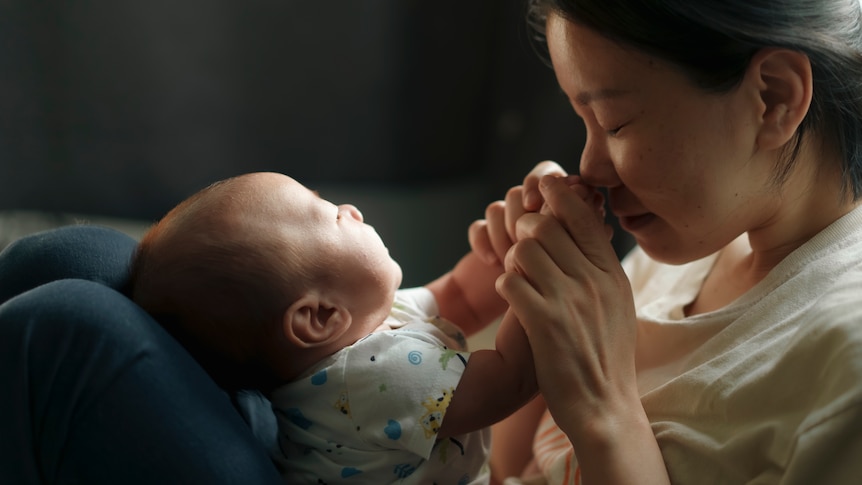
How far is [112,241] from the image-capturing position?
1008 mm

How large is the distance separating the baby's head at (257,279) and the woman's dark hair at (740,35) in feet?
1.30

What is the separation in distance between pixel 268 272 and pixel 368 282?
138mm

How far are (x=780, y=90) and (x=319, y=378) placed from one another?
2.04ft

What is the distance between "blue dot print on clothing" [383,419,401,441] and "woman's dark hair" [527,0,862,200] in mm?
495

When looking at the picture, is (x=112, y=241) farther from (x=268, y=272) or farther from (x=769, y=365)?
(x=769, y=365)

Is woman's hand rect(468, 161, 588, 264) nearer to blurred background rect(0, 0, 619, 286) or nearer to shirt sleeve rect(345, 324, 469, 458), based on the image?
shirt sleeve rect(345, 324, 469, 458)

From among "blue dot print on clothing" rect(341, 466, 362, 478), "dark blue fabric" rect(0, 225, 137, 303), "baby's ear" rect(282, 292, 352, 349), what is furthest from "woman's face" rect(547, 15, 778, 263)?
"dark blue fabric" rect(0, 225, 137, 303)

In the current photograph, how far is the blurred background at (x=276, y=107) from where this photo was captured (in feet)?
6.96

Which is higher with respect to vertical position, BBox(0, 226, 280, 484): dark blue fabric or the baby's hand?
the baby's hand

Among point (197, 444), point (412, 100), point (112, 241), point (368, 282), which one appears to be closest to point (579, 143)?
point (412, 100)

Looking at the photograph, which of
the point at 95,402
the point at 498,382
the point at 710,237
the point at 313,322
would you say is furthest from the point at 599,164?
the point at 95,402

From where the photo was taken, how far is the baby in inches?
36.2

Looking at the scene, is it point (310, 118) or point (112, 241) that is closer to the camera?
point (112, 241)

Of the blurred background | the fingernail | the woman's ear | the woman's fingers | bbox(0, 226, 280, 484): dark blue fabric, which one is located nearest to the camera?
bbox(0, 226, 280, 484): dark blue fabric
